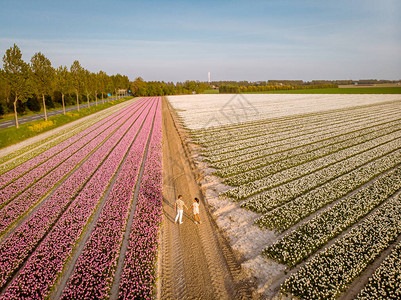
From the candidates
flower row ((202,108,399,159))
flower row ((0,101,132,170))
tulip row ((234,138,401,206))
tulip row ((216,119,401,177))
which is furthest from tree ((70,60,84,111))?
tulip row ((234,138,401,206))

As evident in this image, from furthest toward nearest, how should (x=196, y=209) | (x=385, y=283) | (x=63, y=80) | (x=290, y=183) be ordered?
(x=63, y=80)
(x=290, y=183)
(x=196, y=209)
(x=385, y=283)

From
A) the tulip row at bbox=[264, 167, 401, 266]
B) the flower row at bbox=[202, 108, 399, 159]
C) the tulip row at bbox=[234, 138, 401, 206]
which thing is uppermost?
the flower row at bbox=[202, 108, 399, 159]

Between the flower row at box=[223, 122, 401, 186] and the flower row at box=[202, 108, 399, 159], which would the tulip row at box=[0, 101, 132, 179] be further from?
the flower row at box=[223, 122, 401, 186]

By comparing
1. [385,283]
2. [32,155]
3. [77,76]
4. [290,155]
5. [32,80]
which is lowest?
[385,283]

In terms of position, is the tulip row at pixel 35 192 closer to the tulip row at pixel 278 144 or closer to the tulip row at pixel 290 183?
the tulip row at pixel 290 183

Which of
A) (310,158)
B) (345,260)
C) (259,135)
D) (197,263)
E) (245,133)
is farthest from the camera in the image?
(245,133)

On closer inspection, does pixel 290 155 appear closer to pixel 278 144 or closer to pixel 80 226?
pixel 278 144

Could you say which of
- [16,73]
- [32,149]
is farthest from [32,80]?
[32,149]
